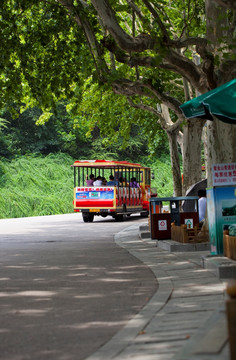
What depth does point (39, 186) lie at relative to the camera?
43.1m

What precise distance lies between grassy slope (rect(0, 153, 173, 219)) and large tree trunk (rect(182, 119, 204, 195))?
48.3ft

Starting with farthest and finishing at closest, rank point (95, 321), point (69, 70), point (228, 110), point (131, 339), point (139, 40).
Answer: point (69, 70), point (139, 40), point (228, 110), point (95, 321), point (131, 339)

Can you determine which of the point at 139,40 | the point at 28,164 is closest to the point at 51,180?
the point at 28,164

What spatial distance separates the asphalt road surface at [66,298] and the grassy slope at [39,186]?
21.2 m

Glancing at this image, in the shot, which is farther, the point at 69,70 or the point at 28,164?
the point at 28,164

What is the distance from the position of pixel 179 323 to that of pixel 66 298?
2.39 m

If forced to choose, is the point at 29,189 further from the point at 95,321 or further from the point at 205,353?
the point at 205,353

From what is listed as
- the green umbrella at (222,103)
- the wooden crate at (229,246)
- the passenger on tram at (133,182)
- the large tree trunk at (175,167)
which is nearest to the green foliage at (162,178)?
the passenger on tram at (133,182)

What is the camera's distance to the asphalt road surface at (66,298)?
5.84m

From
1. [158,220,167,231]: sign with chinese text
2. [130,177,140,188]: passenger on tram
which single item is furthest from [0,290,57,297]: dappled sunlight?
[130,177,140,188]: passenger on tram

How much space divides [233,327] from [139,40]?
12.4 meters

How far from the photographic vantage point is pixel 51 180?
4516cm

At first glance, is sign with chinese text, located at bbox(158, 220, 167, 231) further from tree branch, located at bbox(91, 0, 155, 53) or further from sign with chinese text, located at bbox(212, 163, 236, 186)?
sign with chinese text, located at bbox(212, 163, 236, 186)

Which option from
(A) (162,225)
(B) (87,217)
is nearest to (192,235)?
(A) (162,225)
